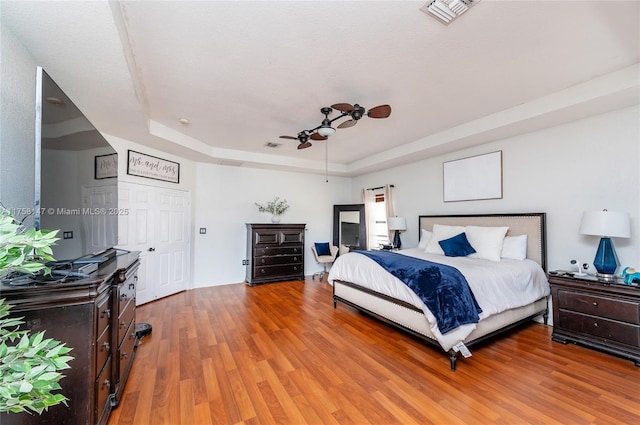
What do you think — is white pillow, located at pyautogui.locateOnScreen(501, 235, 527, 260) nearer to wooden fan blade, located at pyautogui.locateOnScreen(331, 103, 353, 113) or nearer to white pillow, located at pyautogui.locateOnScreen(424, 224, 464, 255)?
white pillow, located at pyautogui.locateOnScreen(424, 224, 464, 255)

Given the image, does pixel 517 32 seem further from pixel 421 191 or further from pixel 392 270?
pixel 421 191

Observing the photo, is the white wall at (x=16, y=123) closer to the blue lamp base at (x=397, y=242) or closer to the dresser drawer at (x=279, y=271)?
the dresser drawer at (x=279, y=271)

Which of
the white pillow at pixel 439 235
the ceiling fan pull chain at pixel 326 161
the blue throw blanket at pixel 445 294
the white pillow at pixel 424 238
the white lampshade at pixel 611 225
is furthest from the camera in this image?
the ceiling fan pull chain at pixel 326 161

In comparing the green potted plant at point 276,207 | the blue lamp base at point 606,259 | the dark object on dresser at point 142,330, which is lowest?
the dark object on dresser at point 142,330

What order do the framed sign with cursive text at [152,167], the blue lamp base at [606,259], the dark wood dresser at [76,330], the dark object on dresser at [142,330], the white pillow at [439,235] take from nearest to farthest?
the dark wood dresser at [76,330] < the blue lamp base at [606,259] < the dark object on dresser at [142,330] < the framed sign with cursive text at [152,167] < the white pillow at [439,235]

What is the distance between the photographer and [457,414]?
1818 mm

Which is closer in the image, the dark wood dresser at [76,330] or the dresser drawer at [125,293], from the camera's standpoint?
the dark wood dresser at [76,330]

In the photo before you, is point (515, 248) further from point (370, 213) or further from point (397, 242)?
point (370, 213)

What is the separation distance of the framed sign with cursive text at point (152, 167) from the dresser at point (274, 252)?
166cm

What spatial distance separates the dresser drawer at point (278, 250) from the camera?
5371 mm

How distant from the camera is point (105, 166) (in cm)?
233

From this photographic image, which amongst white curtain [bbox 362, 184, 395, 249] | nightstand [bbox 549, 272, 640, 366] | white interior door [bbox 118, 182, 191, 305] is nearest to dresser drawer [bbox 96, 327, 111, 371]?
white interior door [bbox 118, 182, 191, 305]

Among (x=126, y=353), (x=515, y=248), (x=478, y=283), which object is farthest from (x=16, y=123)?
(x=515, y=248)

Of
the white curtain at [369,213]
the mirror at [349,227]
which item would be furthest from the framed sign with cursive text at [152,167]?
the white curtain at [369,213]
